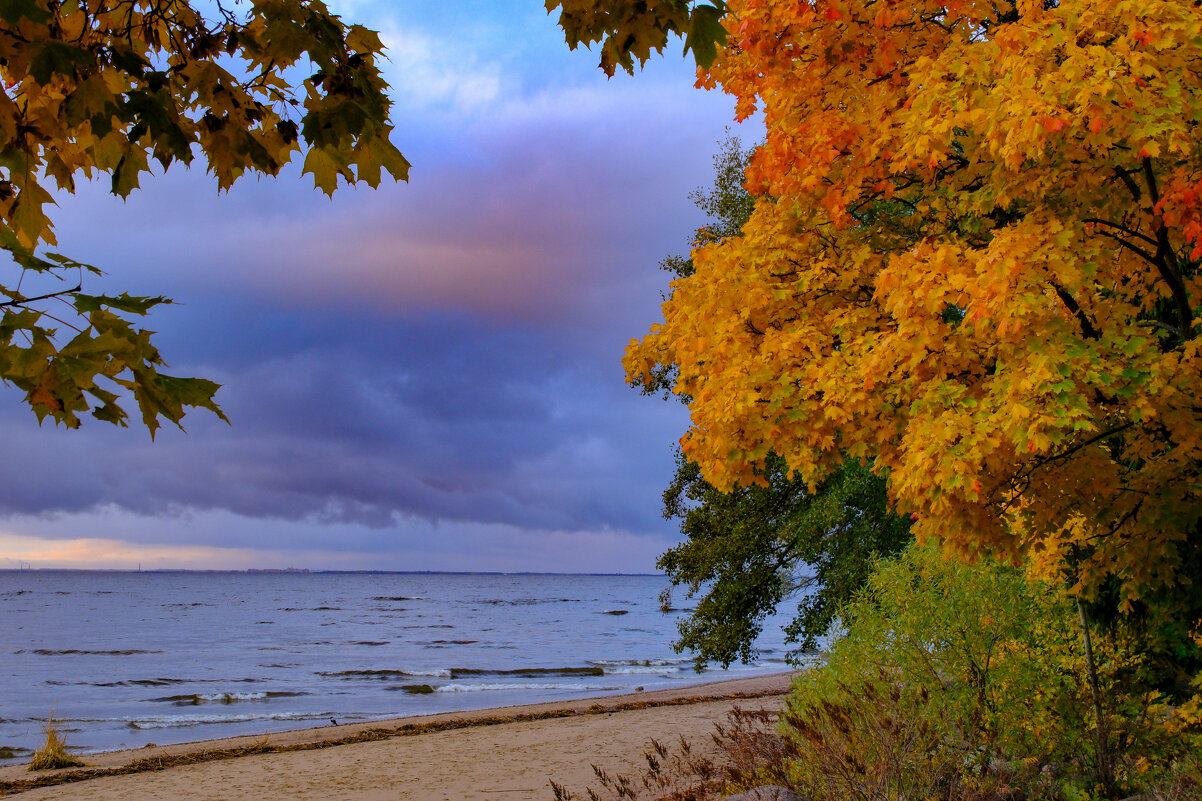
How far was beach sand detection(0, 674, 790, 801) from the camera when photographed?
11383 millimetres

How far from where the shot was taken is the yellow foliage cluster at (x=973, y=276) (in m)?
5.36

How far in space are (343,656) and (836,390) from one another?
3783 cm

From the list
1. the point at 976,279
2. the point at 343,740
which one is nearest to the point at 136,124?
the point at 976,279

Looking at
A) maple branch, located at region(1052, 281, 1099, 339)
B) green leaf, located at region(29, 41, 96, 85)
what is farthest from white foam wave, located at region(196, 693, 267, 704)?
green leaf, located at region(29, 41, 96, 85)

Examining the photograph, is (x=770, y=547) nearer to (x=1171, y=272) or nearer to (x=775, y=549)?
(x=775, y=549)

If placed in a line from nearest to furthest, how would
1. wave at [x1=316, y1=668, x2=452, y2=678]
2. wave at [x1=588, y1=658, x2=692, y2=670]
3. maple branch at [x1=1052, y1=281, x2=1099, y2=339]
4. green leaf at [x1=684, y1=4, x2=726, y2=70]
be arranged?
1. green leaf at [x1=684, y1=4, x2=726, y2=70]
2. maple branch at [x1=1052, y1=281, x2=1099, y2=339]
3. wave at [x1=316, y1=668, x2=452, y2=678]
4. wave at [x1=588, y1=658, x2=692, y2=670]

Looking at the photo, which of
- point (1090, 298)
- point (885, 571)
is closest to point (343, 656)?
point (885, 571)

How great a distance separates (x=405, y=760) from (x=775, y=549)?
845 centimetres

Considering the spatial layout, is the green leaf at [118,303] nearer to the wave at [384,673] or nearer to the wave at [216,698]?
the wave at [216,698]

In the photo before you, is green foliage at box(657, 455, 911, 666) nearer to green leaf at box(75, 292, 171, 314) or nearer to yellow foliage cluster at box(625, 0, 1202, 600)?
yellow foliage cluster at box(625, 0, 1202, 600)

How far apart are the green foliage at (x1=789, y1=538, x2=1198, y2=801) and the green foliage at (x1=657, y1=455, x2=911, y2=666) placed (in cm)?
761

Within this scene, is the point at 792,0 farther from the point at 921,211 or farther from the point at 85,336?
the point at 85,336

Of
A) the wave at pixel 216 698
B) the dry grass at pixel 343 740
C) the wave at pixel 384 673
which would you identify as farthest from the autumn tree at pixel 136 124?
the wave at pixel 384 673

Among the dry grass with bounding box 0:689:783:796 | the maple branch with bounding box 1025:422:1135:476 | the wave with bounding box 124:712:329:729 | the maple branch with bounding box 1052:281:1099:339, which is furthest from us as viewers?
the wave with bounding box 124:712:329:729
